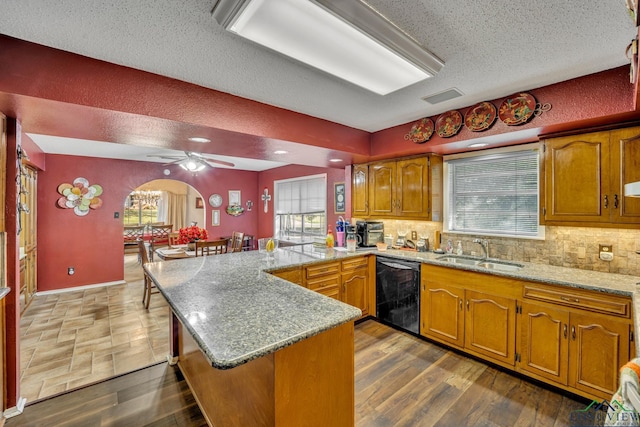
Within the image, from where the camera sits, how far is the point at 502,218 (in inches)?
121

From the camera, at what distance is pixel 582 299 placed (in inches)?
80.2

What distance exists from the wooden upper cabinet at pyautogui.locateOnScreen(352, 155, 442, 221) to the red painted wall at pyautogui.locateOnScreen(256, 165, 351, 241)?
1.28ft

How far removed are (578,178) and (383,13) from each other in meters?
2.08

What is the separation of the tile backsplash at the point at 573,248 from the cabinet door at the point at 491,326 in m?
0.72

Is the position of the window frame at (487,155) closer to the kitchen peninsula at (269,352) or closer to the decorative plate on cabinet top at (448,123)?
the decorative plate on cabinet top at (448,123)

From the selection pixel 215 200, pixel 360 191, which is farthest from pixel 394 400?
pixel 215 200

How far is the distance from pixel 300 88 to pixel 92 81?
137cm

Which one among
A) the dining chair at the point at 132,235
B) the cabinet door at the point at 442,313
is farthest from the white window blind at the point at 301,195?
the dining chair at the point at 132,235

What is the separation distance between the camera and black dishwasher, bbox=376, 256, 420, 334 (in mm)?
3053

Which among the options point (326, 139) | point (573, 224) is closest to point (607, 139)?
point (573, 224)

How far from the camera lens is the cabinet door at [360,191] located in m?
3.93

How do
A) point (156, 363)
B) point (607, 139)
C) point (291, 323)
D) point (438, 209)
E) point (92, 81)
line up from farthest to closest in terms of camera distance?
1. point (438, 209)
2. point (156, 363)
3. point (607, 139)
4. point (92, 81)
5. point (291, 323)

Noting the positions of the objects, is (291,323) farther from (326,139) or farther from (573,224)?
(573,224)

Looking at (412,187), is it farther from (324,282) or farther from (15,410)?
(15,410)
